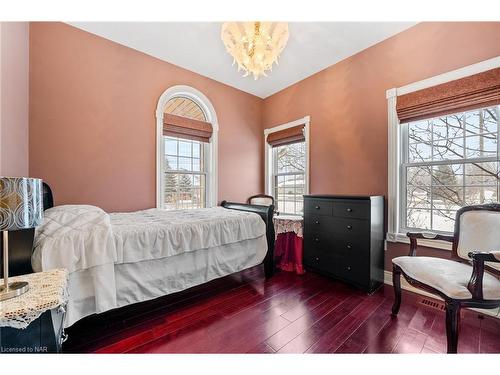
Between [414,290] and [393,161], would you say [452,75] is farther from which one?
[414,290]

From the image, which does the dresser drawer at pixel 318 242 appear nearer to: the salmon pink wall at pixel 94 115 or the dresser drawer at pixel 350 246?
the dresser drawer at pixel 350 246

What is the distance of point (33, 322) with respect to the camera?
91 centimetres

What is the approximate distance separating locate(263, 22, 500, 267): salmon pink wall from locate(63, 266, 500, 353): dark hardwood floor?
77 centimetres

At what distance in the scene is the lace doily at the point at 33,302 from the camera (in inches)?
33.8

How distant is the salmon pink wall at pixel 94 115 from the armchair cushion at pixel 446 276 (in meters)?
3.08

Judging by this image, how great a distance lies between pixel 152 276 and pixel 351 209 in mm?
2155

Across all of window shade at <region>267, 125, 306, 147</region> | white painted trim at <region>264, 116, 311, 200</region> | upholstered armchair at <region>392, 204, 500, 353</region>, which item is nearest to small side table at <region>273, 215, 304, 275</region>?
white painted trim at <region>264, 116, 311, 200</region>

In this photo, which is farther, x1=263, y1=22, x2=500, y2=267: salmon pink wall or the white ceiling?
the white ceiling

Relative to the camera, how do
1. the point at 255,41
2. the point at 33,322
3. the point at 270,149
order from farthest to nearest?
the point at 270,149
the point at 255,41
the point at 33,322

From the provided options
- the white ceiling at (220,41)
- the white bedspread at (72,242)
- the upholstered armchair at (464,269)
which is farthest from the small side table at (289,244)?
the white ceiling at (220,41)

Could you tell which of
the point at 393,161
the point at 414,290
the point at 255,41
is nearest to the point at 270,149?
the point at 393,161

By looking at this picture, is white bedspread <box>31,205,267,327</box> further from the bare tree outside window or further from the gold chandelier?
the gold chandelier

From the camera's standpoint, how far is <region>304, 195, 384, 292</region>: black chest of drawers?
2301mm
